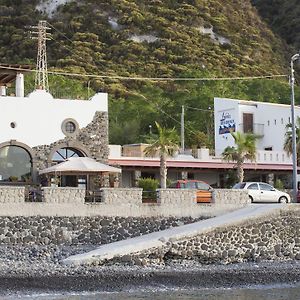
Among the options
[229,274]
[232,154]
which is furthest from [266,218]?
[232,154]

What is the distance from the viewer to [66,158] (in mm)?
39219

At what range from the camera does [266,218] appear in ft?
96.5

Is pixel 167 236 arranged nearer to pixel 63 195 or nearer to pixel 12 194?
pixel 63 195

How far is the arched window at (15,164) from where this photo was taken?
125ft

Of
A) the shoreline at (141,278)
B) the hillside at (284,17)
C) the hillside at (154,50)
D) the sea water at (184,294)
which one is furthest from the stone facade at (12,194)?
the hillside at (284,17)

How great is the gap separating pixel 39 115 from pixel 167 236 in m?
13.8

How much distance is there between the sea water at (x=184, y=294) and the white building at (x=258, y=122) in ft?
109

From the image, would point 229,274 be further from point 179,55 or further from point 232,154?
point 179,55

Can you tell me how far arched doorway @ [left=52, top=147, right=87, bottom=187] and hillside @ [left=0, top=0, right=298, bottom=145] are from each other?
29.9 m

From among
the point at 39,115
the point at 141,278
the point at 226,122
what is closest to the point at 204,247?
the point at 141,278

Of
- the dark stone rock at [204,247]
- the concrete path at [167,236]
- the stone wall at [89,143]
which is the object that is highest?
the stone wall at [89,143]

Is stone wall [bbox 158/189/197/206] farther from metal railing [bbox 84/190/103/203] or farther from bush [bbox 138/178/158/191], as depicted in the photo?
bush [bbox 138/178/158/191]

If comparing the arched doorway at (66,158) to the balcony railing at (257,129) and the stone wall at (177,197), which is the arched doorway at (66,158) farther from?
the balcony railing at (257,129)

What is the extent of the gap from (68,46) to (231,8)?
3264 centimetres
